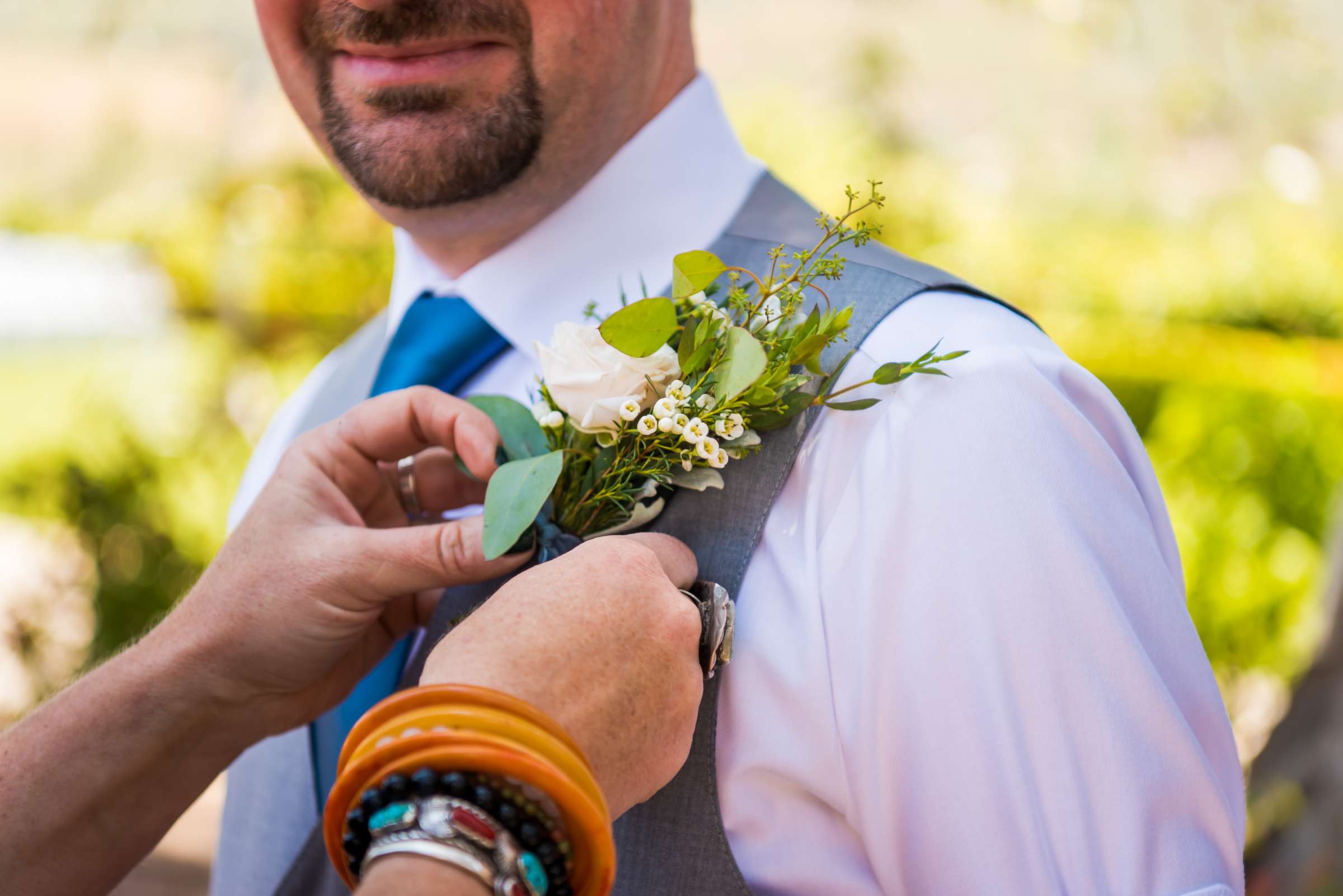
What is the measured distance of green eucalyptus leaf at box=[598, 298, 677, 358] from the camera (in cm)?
110

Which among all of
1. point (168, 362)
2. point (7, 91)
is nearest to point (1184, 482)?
point (168, 362)

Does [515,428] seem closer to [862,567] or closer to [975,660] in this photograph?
[862,567]

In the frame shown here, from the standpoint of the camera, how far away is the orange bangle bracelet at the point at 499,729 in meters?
0.86

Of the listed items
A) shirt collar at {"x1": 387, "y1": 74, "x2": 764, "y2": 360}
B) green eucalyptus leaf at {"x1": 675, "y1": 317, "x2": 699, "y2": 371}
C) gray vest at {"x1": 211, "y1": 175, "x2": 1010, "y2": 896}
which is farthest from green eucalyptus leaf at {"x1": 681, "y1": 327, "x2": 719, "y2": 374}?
shirt collar at {"x1": 387, "y1": 74, "x2": 764, "y2": 360}

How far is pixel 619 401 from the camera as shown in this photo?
3.66 feet

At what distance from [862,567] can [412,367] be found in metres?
0.78

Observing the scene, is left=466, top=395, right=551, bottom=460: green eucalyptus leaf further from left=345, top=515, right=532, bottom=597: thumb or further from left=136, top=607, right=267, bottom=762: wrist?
left=136, top=607, right=267, bottom=762: wrist

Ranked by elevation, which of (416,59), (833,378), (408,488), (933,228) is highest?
(416,59)

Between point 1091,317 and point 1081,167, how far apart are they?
331 centimetres

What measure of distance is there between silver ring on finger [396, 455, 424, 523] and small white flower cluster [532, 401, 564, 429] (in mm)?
269

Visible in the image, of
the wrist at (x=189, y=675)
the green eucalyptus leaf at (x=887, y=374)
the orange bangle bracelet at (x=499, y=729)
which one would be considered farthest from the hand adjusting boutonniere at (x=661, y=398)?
the wrist at (x=189, y=675)

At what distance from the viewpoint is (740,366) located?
1.09 m

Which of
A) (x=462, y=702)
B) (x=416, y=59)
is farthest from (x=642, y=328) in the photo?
(x=416, y=59)

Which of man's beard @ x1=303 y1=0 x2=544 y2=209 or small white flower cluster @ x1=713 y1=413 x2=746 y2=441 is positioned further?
man's beard @ x1=303 y1=0 x2=544 y2=209
